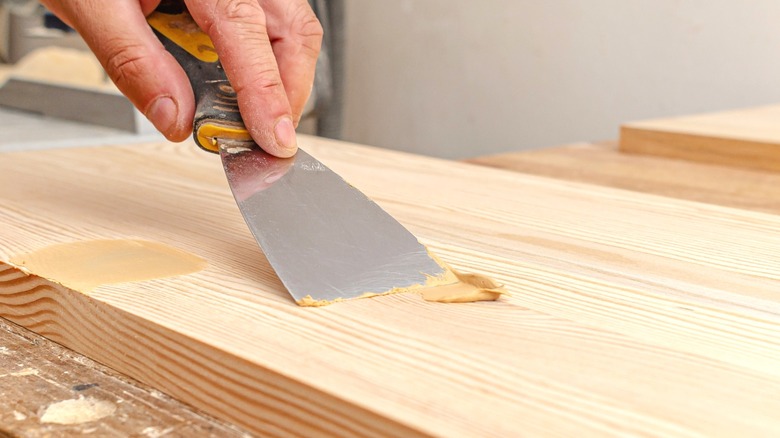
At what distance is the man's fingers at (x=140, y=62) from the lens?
78cm

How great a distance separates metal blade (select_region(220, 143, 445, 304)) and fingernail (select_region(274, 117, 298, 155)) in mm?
18

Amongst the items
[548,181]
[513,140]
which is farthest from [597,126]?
[548,181]

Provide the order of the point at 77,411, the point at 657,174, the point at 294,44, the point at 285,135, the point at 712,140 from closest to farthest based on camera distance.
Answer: the point at 77,411
the point at 285,135
the point at 294,44
the point at 657,174
the point at 712,140

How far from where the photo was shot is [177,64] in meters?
0.79

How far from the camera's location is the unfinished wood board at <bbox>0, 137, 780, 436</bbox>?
17.2 inches

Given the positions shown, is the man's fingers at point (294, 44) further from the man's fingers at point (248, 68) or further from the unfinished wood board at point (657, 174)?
the unfinished wood board at point (657, 174)

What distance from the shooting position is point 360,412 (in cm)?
43

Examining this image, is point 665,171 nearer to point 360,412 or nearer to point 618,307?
point 618,307

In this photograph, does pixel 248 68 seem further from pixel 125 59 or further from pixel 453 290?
pixel 453 290

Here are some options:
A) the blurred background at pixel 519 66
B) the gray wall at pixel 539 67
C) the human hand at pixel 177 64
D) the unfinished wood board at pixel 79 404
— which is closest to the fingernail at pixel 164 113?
the human hand at pixel 177 64

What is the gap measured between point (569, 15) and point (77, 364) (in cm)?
265

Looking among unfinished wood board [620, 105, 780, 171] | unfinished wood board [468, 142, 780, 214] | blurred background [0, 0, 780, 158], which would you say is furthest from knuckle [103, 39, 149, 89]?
blurred background [0, 0, 780, 158]

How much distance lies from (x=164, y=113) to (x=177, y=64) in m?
0.05

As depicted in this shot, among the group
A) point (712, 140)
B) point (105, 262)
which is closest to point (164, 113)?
point (105, 262)
